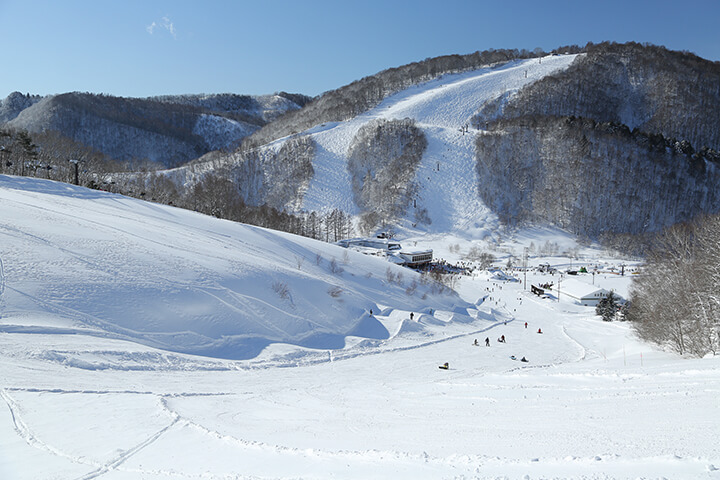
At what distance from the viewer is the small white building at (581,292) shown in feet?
181

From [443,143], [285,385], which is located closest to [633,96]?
[443,143]

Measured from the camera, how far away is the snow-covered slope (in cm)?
1886

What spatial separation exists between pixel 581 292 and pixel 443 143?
81.8 m

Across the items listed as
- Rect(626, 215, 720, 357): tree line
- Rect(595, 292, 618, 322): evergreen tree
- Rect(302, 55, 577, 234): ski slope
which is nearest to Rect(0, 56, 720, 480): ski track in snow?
Rect(626, 215, 720, 357): tree line

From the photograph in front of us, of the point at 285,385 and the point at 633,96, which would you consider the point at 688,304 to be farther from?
the point at 633,96

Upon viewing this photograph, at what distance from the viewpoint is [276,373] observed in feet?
58.4

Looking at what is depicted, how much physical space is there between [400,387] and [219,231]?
2715cm

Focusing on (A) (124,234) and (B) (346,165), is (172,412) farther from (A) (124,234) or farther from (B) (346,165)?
(B) (346,165)

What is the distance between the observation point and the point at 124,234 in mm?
27891

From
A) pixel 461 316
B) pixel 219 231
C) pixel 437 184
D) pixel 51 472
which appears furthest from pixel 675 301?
pixel 437 184

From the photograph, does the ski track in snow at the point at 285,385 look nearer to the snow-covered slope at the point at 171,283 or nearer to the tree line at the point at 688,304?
the snow-covered slope at the point at 171,283

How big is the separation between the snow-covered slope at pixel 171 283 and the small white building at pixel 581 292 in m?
29.6

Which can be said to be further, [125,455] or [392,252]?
[392,252]

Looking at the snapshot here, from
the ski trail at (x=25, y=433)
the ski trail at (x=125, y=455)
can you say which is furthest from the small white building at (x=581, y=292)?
the ski trail at (x=25, y=433)
